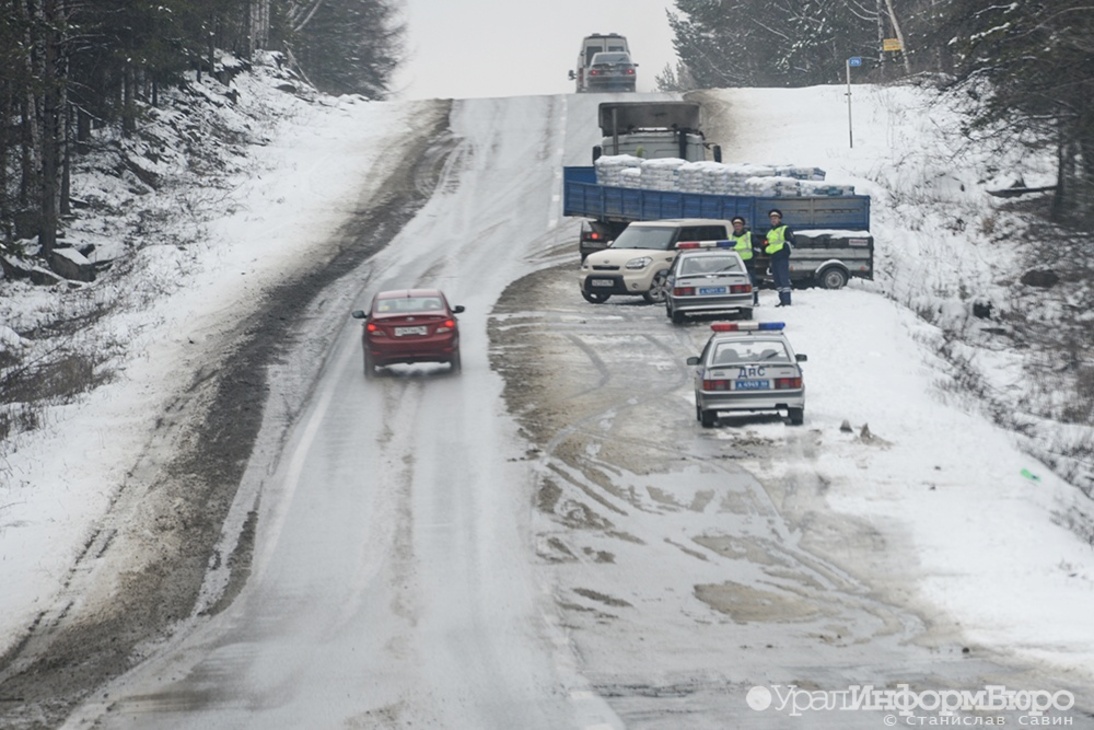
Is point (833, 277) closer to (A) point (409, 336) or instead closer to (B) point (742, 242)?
(B) point (742, 242)

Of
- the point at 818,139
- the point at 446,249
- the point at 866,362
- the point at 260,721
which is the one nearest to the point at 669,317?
the point at 866,362

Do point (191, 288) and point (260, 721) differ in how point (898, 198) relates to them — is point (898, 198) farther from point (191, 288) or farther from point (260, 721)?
point (260, 721)

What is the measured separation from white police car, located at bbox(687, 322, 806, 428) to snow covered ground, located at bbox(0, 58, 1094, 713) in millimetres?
985

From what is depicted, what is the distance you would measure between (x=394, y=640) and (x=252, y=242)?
2550 cm

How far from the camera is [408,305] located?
2439cm

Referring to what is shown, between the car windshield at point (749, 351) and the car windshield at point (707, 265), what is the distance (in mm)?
6598

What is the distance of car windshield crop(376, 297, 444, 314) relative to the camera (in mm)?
24250

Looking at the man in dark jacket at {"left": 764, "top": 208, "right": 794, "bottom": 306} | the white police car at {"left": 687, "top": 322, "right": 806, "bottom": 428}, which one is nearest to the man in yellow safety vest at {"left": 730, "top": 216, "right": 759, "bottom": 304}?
the man in dark jacket at {"left": 764, "top": 208, "right": 794, "bottom": 306}

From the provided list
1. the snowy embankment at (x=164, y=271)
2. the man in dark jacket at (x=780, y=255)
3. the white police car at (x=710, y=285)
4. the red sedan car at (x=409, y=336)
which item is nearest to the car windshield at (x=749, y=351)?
the red sedan car at (x=409, y=336)

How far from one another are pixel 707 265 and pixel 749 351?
701 centimetres

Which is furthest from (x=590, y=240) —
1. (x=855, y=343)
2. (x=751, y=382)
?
(x=751, y=382)

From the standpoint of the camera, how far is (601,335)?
27203 mm

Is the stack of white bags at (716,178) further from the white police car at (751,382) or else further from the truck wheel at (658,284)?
the white police car at (751,382)

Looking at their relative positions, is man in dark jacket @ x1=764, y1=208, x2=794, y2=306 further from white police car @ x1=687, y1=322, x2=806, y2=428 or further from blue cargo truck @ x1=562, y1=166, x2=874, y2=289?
white police car @ x1=687, y1=322, x2=806, y2=428
